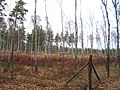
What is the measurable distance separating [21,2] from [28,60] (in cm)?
1519

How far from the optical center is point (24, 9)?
45.0 metres

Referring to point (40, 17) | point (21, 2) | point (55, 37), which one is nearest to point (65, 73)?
point (21, 2)

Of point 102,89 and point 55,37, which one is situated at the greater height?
point 55,37

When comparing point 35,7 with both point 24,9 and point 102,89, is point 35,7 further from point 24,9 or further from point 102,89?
point 24,9

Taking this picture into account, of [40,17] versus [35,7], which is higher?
[40,17]

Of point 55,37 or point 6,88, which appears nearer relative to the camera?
point 6,88

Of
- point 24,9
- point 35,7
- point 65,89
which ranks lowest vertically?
point 65,89

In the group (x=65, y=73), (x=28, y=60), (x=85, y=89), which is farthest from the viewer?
(x=28, y=60)

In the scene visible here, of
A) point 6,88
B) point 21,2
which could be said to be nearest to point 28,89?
point 6,88

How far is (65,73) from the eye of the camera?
2278 centimetres

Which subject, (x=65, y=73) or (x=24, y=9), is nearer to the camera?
(x=65, y=73)

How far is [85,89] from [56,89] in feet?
6.31

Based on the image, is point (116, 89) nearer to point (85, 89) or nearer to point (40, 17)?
point (85, 89)

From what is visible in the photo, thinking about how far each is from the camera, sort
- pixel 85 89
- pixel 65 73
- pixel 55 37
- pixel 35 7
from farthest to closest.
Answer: pixel 55 37 → pixel 35 7 → pixel 65 73 → pixel 85 89
